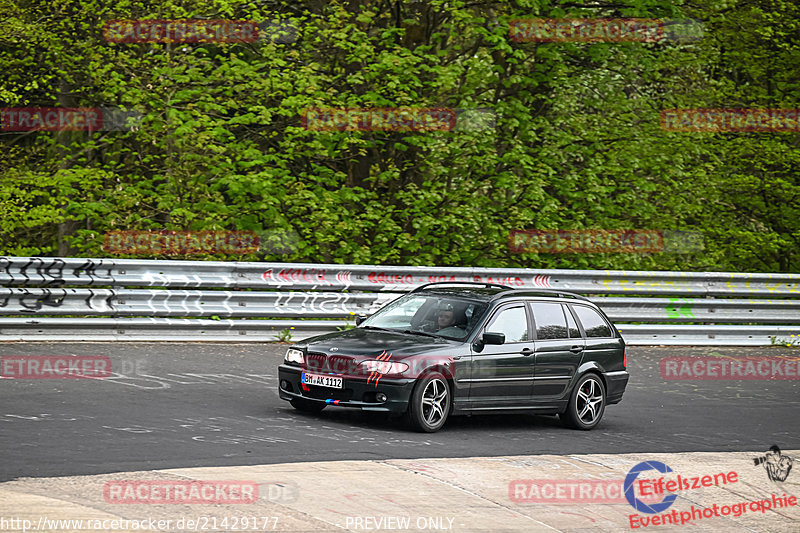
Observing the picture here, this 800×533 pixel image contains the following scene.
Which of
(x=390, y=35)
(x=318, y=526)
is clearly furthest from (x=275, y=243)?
(x=318, y=526)

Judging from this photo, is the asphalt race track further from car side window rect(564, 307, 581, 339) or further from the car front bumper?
car side window rect(564, 307, 581, 339)

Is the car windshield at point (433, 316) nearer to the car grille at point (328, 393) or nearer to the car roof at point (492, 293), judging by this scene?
the car roof at point (492, 293)

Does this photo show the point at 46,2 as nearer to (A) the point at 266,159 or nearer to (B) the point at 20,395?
(A) the point at 266,159

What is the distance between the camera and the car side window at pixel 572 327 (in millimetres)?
12012

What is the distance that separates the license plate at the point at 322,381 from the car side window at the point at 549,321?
7.75 feet

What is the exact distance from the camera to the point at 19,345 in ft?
47.0

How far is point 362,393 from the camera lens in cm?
1036

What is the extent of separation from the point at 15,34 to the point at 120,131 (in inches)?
96.8

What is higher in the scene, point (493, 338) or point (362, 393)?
point (493, 338)

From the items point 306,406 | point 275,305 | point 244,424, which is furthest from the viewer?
point 275,305

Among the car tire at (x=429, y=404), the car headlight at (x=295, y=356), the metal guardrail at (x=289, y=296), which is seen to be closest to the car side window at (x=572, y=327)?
the car tire at (x=429, y=404)

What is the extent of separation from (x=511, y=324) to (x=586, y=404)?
123cm

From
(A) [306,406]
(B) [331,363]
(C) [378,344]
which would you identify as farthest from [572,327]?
(A) [306,406]

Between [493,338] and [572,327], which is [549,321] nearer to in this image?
[572,327]
